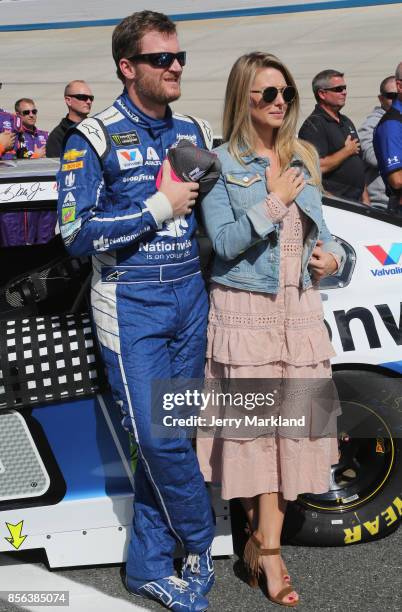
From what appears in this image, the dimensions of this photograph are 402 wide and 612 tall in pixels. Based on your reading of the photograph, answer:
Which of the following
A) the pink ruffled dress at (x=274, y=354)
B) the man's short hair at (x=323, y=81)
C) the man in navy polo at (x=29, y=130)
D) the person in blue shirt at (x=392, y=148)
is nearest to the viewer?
the pink ruffled dress at (x=274, y=354)

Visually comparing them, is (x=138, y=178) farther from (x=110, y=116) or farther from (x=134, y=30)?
(x=134, y=30)

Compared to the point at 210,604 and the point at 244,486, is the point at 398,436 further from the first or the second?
the point at 210,604

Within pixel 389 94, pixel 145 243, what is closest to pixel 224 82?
pixel 389 94

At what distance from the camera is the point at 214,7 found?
3009cm

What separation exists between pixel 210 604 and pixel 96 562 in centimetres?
44

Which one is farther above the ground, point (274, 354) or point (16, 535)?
point (274, 354)

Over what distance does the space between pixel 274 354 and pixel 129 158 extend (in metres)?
0.77

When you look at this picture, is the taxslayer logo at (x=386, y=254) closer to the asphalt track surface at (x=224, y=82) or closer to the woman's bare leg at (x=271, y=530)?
→ the woman's bare leg at (x=271, y=530)

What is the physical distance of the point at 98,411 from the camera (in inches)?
123

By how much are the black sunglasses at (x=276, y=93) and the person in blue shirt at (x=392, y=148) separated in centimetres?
226

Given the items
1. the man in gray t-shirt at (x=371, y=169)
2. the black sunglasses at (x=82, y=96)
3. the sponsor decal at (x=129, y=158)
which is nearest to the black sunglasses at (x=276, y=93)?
the sponsor decal at (x=129, y=158)

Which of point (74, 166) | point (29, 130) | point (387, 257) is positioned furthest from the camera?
point (29, 130)

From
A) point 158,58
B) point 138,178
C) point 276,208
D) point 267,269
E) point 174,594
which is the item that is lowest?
point 174,594

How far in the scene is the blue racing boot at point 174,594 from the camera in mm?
3055
